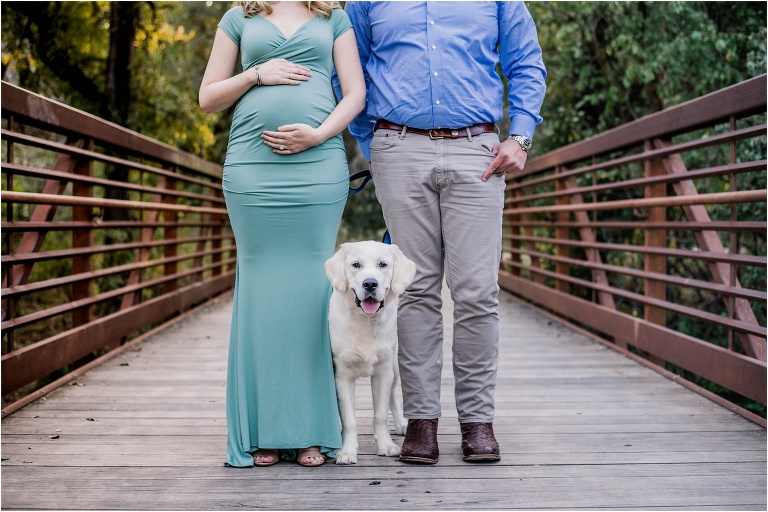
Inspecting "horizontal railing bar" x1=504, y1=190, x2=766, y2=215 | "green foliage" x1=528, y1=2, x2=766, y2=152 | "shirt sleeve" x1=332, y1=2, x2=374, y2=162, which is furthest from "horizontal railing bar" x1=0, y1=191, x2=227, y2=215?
"green foliage" x1=528, y1=2, x2=766, y2=152

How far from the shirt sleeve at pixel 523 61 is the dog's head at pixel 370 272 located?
0.72 m

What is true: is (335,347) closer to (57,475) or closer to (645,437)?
(57,475)

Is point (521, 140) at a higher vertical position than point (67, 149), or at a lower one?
lower

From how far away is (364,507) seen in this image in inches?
96.7

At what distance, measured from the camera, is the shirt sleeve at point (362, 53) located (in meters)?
3.14

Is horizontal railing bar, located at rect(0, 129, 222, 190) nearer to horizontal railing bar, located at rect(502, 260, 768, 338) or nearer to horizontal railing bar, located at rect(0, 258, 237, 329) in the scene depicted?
horizontal railing bar, located at rect(0, 258, 237, 329)

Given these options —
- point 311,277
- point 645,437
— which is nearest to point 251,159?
point 311,277

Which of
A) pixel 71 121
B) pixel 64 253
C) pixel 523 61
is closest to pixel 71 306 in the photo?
pixel 64 253

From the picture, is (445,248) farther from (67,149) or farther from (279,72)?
(67,149)

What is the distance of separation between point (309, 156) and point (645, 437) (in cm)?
184

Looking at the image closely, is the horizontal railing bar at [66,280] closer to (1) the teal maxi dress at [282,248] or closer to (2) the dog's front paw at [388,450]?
(1) the teal maxi dress at [282,248]

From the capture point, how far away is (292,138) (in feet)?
9.39

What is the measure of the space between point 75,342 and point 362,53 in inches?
97.0

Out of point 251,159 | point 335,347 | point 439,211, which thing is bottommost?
point 335,347
